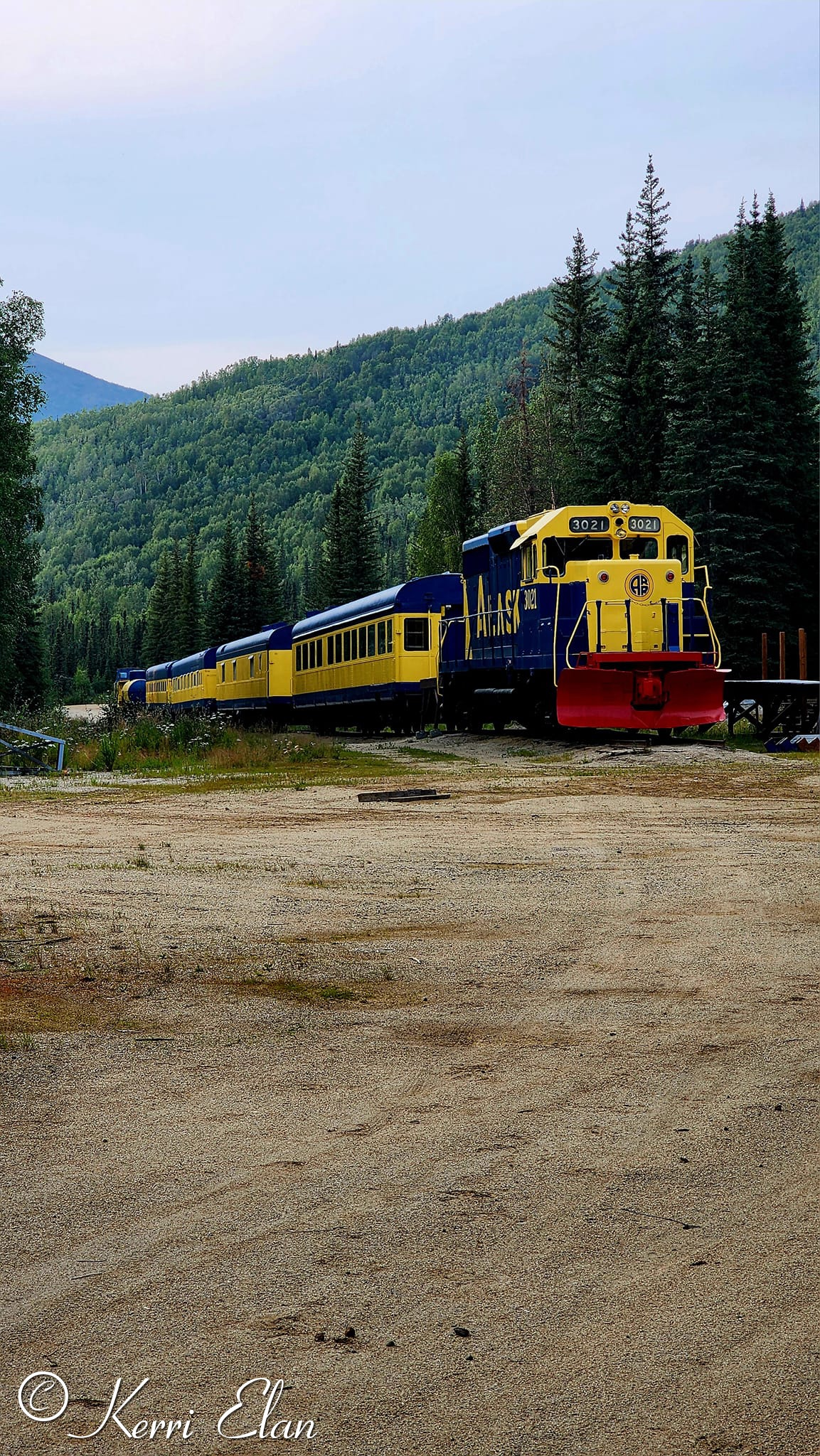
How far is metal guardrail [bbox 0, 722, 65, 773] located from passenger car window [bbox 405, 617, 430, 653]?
8.51 m

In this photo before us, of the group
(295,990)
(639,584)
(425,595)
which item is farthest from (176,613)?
(295,990)

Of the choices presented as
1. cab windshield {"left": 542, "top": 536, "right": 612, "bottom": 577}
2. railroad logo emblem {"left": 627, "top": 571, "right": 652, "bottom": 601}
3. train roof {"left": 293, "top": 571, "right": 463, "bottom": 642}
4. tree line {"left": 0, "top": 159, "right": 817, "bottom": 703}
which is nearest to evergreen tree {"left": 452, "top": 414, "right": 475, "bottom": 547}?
tree line {"left": 0, "top": 159, "right": 817, "bottom": 703}

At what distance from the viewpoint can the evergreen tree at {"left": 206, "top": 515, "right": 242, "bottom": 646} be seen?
3514 inches

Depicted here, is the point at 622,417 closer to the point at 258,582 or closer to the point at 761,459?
the point at 761,459

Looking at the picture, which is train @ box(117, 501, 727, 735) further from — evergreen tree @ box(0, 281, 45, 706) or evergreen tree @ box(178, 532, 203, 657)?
evergreen tree @ box(178, 532, 203, 657)

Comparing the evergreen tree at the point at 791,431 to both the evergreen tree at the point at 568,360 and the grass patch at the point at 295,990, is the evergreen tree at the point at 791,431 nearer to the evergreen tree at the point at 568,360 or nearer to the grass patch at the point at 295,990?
the evergreen tree at the point at 568,360

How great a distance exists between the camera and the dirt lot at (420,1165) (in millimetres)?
2934

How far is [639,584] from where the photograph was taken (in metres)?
23.5

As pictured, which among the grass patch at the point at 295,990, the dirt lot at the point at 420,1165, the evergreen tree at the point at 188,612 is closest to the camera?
the dirt lot at the point at 420,1165

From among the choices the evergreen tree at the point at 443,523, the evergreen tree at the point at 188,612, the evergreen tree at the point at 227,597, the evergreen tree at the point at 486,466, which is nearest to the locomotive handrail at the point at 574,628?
the evergreen tree at the point at 486,466

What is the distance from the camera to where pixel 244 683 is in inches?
1863

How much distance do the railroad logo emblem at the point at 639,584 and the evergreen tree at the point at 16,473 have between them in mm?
22881

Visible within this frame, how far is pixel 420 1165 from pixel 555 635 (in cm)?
1914
